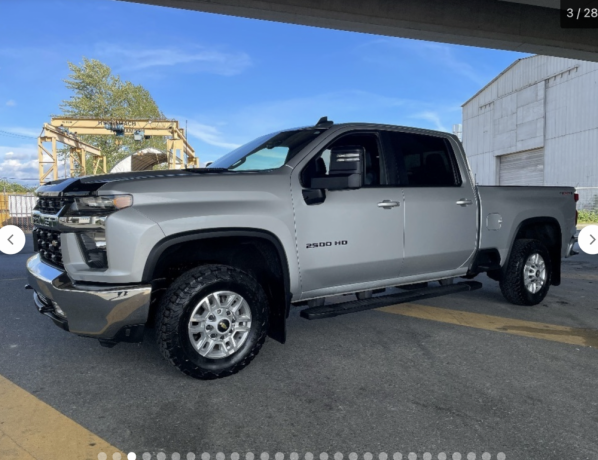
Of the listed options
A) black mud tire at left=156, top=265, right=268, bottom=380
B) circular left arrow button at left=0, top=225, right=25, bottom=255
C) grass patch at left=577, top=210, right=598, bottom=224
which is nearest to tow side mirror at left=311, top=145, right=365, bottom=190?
black mud tire at left=156, top=265, right=268, bottom=380

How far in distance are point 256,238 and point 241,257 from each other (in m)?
0.33

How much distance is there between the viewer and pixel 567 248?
19.2 ft

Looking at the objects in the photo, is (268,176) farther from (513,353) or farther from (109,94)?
(109,94)

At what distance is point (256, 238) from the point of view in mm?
3498

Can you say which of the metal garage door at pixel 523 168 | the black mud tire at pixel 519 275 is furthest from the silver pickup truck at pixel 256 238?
the metal garage door at pixel 523 168

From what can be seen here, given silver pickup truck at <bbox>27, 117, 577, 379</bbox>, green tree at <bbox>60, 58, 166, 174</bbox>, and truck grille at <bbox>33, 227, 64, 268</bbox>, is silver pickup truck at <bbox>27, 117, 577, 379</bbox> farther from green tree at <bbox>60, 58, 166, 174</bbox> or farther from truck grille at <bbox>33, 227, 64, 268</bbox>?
green tree at <bbox>60, 58, 166, 174</bbox>

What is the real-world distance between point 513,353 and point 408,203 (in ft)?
A: 4.97

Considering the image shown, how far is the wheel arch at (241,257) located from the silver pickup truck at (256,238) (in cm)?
1

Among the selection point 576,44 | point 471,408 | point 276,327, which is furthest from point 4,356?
point 576,44

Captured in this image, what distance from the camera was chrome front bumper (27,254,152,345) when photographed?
2.97 metres

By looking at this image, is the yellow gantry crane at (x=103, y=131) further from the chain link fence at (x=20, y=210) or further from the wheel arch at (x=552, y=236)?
the wheel arch at (x=552, y=236)

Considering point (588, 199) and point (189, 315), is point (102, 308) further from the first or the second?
point (588, 199)

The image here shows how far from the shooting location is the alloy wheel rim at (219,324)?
3258 millimetres

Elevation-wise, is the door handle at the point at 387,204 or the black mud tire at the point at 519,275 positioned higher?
the door handle at the point at 387,204
